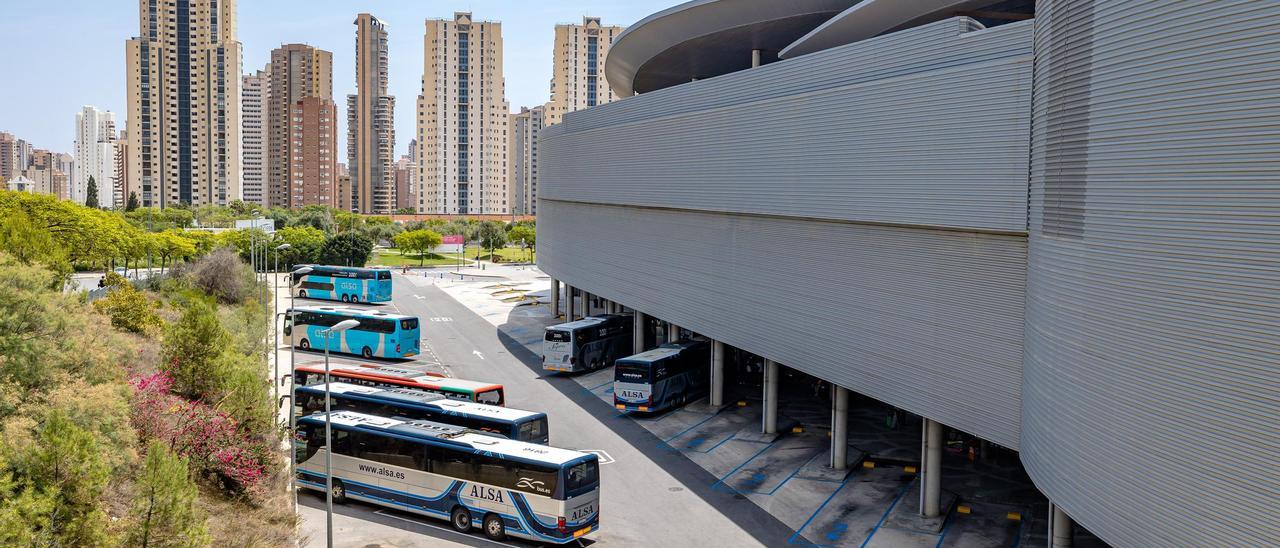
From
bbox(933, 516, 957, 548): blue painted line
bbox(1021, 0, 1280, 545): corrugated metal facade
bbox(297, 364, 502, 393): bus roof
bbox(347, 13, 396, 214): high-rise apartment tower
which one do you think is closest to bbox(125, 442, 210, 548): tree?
bbox(1021, 0, 1280, 545): corrugated metal facade

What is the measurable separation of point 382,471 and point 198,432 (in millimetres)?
4196

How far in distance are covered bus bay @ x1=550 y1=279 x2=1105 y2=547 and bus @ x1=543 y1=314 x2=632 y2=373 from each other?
3.13m

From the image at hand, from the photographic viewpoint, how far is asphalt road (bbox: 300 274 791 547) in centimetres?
2044

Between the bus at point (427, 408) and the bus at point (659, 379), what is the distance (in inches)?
237

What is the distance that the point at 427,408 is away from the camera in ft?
82.0

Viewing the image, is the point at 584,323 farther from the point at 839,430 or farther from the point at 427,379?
the point at 839,430

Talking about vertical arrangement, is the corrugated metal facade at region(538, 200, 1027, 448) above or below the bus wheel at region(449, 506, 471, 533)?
above

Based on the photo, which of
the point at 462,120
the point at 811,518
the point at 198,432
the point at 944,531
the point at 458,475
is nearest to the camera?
the point at 198,432

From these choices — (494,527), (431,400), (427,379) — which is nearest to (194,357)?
(431,400)

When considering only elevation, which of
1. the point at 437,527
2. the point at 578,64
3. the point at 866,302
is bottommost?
the point at 437,527

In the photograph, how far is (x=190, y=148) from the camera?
137m

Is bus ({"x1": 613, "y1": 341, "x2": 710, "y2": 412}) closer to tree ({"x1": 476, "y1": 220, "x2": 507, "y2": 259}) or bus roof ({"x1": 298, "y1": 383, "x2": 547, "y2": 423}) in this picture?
bus roof ({"x1": 298, "y1": 383, "x2": 547, "y2": 423})

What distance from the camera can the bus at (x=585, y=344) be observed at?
127 feet

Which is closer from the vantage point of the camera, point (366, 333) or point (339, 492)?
point (339, 492)
